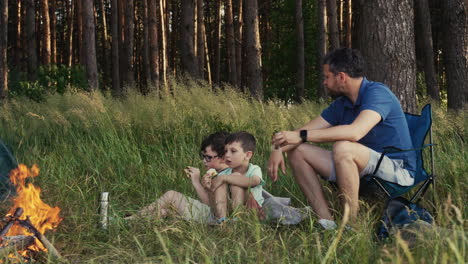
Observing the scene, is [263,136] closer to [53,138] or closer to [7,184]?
[53,138]

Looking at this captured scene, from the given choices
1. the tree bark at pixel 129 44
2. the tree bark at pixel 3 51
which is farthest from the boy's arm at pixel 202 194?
the tree bark at pixel 129 44

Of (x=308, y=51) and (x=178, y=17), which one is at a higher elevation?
(x=178, y=17)

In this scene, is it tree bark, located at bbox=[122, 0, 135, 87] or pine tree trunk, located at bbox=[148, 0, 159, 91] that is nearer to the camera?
pine tree trunk, located at bbox=[148, 0, 159, 91]

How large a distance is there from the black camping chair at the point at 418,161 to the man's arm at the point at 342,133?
0.68ft

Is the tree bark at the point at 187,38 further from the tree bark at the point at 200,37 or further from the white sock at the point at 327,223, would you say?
the white sock at the point at 327,223

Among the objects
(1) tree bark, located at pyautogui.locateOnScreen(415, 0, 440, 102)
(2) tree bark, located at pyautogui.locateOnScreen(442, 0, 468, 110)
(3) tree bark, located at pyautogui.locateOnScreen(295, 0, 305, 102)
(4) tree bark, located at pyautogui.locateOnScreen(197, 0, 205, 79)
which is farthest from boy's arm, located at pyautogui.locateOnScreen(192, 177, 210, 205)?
(4) tree bark, located at pyautogui.locateOnScreen(197, 0, 205, 79)

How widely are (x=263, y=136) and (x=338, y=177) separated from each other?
309 centimetres

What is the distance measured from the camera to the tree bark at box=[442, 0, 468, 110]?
9375mm

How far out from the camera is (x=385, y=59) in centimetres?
650

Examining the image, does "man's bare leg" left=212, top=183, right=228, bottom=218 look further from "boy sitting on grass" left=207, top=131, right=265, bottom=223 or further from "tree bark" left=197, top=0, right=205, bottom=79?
"tree bark" left=197, top=0, right=205, bottom=79

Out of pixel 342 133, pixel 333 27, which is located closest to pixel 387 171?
pixel 342 133

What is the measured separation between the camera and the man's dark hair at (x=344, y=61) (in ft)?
13.7

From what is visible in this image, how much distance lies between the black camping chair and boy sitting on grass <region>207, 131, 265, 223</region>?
0.79m

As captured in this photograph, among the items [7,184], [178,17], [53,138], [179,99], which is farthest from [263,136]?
[178,17]
